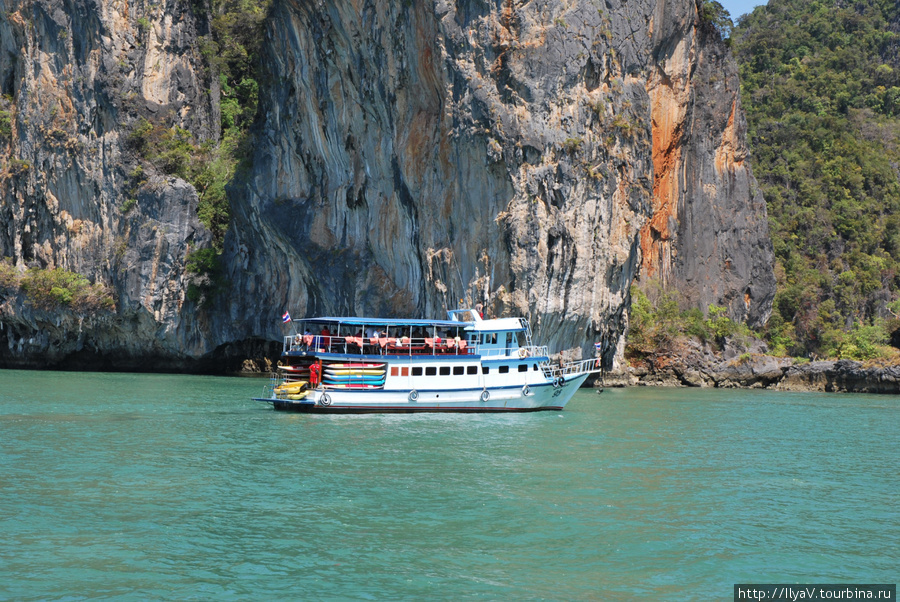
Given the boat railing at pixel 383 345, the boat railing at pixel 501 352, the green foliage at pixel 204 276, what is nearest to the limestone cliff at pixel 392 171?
the green foliage at pixel 204 276

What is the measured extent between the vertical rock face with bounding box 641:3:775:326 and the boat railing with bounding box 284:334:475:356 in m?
25.7

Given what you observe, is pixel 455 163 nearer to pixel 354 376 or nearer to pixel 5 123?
pixel 354 376

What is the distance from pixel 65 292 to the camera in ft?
162

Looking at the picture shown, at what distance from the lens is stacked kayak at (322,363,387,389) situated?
3117 centimetres

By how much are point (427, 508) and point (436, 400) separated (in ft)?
53.2

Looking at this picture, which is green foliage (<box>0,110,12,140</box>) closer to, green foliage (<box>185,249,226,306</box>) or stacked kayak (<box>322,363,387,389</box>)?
green foliage (<box>185,249,226,306</box>)

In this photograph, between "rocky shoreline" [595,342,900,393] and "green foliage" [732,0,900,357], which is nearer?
"rocky shoreline" [595,342,900,393]

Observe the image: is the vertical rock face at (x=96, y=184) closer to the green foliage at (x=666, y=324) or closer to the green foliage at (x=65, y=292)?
the green foliage at (x=65, y=292)

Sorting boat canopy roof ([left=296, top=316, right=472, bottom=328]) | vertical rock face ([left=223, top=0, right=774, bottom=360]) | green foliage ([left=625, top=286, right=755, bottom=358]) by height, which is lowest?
boat canopy roof ([left=296, top=316, right=472, bottom=328])

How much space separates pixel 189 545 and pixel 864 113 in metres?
76.7

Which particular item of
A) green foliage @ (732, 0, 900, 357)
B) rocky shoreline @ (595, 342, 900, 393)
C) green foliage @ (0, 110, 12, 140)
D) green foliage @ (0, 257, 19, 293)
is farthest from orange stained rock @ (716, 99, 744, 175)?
green foliage @ (0, 110, 12, 140)

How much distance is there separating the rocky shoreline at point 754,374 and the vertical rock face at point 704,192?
7.11 metres

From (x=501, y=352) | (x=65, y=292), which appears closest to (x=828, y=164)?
(x=501, y=352)

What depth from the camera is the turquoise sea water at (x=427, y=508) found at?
1198cm
